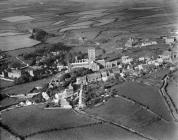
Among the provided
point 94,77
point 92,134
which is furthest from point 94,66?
point 92,134

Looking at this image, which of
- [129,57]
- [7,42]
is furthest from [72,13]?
[129,57]

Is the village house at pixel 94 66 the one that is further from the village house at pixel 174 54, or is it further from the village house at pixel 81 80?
the village house at pixel 174 54

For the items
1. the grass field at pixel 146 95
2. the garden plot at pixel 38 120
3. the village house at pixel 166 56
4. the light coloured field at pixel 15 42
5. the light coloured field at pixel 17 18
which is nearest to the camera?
the garden plot at pixel 38 120

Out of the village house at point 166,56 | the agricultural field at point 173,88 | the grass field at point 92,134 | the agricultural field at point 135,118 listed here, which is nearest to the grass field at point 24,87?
the agricultural field at point 135,118

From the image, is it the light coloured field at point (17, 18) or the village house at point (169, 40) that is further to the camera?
the light coloured field at point (17, 18)

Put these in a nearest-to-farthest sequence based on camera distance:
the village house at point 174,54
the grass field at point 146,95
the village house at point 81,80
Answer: the grass field at point 146,95 < the village house at point 81,80 < the village house at point 174,54

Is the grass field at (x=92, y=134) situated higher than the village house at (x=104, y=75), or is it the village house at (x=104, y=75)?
the village house at (x=104, y=75)

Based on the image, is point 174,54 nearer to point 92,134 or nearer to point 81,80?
point 81,80
